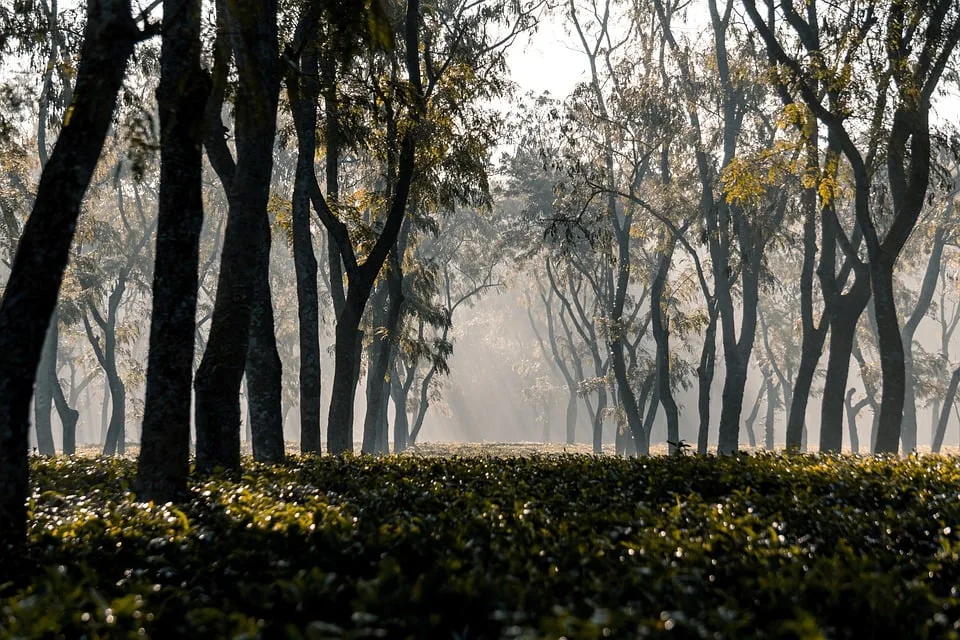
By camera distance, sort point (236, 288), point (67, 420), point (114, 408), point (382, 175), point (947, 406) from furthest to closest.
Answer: point (947, 406)
point (114, 408)
point (67, 420)
point (382, 175)
point (236, 288)

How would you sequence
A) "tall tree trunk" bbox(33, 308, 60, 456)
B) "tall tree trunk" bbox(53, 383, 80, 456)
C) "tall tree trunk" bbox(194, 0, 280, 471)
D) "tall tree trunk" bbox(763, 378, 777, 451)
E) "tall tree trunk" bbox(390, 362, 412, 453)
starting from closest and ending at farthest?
"tall tree trunk" bbox(194, 0, 280, 471)
"tall tree trunk" bbox(53, 383, 80, 456)
"tall tree trunk" bbox(33, 308, 60, 456)
"tall tree trunk" bbox(390, 362, 412, 453)
"tall tree trunk" bbox(763, 378, 777, 451)

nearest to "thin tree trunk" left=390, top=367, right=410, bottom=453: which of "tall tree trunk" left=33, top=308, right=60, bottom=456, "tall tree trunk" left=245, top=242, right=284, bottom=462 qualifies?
"tall tree trunk" left=33, top=308, right=60, bottom=456

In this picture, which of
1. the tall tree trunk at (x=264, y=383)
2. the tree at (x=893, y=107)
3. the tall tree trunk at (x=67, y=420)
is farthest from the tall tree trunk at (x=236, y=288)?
the tall tree trunk at (x=67, y=420)

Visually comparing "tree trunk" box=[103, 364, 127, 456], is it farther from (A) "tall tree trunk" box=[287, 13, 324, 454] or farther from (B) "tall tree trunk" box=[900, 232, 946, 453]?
(B) "tall tree trunk" box=[900, 232, 946, 453]

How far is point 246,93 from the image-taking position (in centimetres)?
712

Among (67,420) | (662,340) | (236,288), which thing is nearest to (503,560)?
(236,288)

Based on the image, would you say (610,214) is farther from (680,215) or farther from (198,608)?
(198,608)

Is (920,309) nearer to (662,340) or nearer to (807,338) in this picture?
(662,340)

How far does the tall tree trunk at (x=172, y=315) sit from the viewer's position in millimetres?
7578

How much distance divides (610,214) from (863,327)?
1987cm

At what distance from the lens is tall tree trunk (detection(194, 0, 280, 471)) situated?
921 cm

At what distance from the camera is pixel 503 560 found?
453cm

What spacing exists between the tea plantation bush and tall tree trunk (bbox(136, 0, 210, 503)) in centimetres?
51

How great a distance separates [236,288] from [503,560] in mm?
5667
